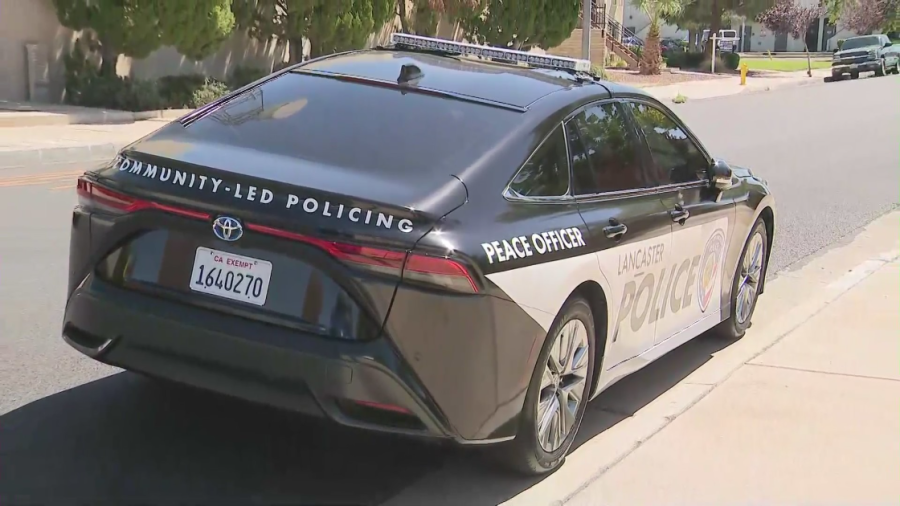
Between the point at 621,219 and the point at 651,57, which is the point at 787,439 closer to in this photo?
the point at 621,219

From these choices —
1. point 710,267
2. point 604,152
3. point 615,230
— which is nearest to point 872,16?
point 710,267

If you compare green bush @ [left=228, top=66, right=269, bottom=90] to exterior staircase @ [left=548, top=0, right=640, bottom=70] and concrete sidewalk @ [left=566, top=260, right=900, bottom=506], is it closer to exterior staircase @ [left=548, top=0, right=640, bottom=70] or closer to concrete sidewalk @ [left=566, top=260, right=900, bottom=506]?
concrete sidewalk @ [left=566, top=260, right=900, bottom=506]

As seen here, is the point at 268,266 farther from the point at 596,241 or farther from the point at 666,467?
the point at 666,467

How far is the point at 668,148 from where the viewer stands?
217 inches

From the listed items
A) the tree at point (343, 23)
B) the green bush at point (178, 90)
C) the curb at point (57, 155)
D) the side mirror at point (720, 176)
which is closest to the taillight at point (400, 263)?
the side mirror at point (720, 176)

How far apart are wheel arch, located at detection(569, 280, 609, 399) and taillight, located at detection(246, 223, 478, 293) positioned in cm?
81

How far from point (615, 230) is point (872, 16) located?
79.2 m

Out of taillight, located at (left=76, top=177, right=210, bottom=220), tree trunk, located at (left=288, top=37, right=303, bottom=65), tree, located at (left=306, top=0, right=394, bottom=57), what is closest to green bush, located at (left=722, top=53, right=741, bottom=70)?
tree, located at (left=306, top=0, right=394, bottom=57)

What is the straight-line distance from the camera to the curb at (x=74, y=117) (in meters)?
16.8

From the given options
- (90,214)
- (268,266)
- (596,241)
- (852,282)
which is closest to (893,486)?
(596,241)

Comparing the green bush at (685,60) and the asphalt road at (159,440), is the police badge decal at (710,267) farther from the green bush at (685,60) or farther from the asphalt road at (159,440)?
the green bush at (685,60)

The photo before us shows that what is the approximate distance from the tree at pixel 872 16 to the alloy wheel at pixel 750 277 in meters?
73.2

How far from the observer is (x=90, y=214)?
4.07 meters

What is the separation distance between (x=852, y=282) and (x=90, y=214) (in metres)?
6.33
